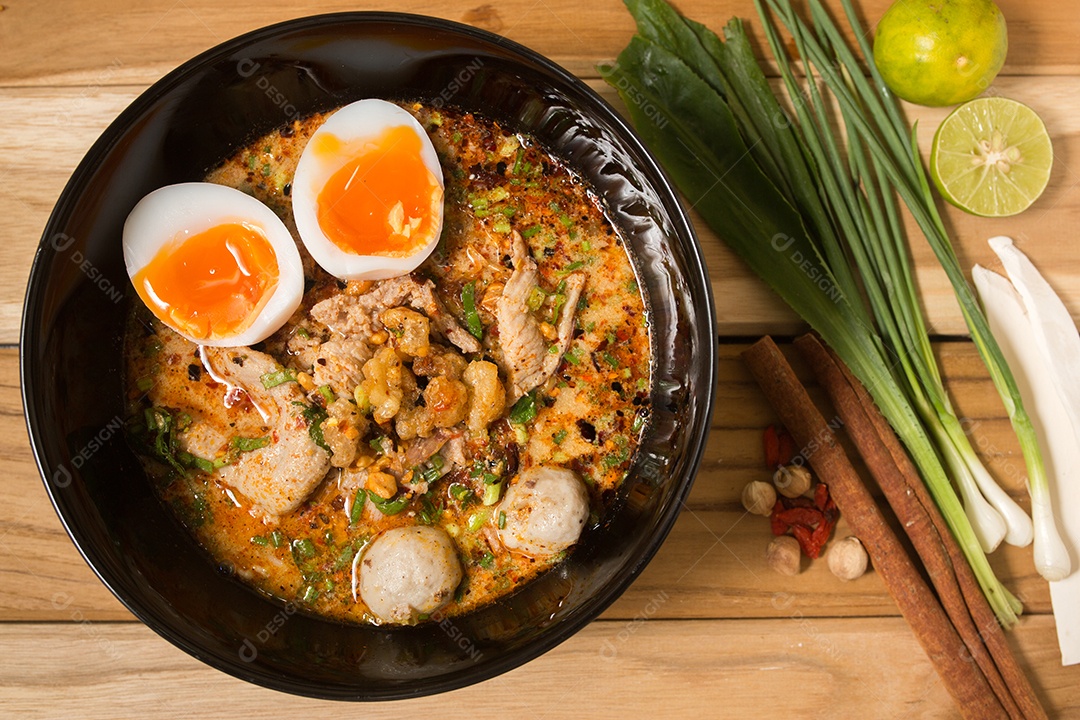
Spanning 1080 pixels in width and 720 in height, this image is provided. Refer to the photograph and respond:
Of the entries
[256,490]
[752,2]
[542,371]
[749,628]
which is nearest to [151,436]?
[256,490]

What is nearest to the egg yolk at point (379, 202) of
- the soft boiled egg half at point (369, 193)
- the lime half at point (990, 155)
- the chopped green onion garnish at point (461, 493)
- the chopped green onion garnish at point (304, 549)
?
the soft boiled egg half at point (369, 193)

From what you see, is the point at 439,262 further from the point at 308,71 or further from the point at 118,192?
the point at 118,192

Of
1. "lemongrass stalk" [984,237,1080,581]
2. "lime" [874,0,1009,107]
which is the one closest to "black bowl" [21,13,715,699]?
"lime" [874,0,1009,107]

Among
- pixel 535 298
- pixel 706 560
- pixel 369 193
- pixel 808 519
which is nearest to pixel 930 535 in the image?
pixel 808 519

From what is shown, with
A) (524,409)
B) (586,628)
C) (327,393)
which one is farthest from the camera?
(586,628)

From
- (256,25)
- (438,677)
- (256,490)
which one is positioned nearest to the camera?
(438,677)

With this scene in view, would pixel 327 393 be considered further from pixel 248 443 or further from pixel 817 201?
pixel 817 201

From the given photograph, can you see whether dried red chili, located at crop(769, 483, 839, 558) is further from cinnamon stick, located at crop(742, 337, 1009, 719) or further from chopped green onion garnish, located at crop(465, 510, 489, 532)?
chopped green onion garnish, located at crop(465, 510, 489, 532)
